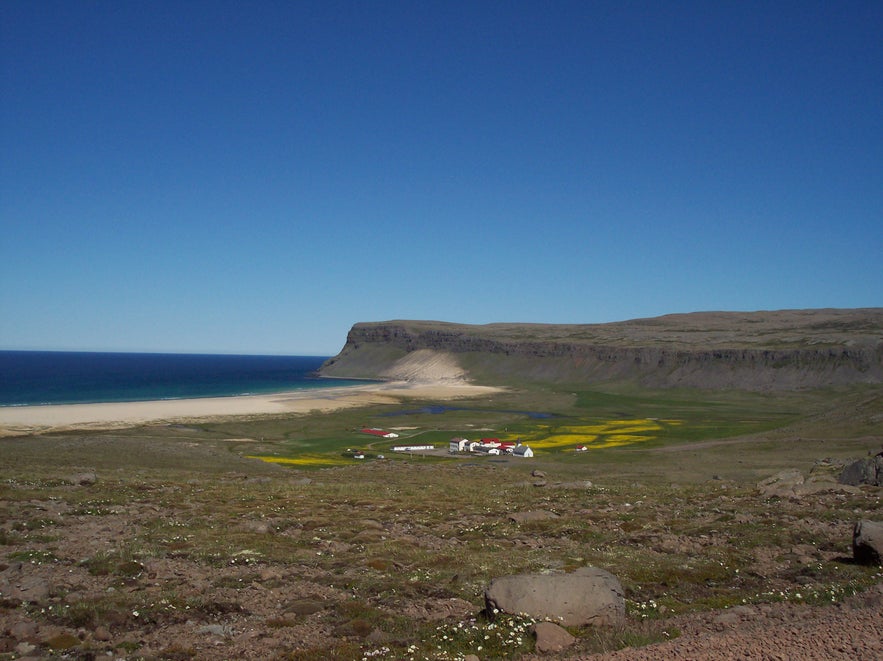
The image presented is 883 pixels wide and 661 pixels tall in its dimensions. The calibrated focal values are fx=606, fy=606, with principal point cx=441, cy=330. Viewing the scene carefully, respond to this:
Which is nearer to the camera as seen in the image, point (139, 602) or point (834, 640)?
point (834, 640)

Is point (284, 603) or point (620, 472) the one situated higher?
point (284, 603)

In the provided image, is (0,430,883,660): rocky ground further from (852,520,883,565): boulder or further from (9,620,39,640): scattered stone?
(852,520,883,565): boulder

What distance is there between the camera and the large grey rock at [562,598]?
40.0ft

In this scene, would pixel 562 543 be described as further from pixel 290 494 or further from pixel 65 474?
pixel 65 474

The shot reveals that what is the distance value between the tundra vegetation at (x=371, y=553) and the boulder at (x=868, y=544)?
1.18ft

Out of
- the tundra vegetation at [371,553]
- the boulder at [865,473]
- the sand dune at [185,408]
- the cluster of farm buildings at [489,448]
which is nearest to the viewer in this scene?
the tundra vegetation at [371,553]

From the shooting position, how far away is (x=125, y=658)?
36.1 feet

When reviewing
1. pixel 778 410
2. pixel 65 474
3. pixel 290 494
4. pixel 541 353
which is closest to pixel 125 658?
pixel 290 494

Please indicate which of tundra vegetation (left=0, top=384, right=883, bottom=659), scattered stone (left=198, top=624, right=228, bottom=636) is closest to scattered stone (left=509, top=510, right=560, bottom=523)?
tundra vegetation (left=0, top=384, right=883, bottom=659)

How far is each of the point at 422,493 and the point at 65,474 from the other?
63.8 feet

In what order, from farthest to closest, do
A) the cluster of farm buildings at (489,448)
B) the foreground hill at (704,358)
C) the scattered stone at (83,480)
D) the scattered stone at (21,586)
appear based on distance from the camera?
the foreground hill at (704,358)
the cluster of farm buildings at (489,448)
the scattered stone at (83,480)
the scattered stone at (21,586)

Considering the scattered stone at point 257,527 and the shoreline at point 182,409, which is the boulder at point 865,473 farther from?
the shoreline at point 182,409

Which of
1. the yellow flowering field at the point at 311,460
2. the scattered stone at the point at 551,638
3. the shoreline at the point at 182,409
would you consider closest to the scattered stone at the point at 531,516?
the scattered stone at the point at 551,638

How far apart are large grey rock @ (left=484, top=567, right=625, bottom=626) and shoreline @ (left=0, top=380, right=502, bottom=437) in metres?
78.4
